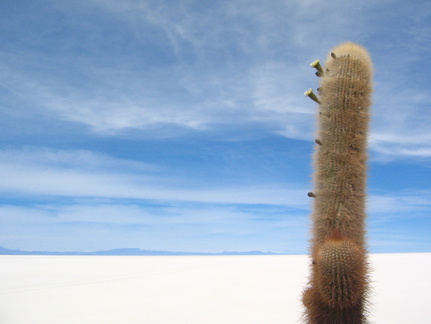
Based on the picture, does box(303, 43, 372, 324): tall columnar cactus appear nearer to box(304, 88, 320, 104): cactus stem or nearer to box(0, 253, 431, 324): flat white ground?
box(304, 88, 320, 104): cactus stem

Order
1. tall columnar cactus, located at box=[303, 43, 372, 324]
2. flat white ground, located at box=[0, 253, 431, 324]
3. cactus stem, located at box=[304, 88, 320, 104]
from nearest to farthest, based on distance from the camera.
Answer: tall columnar cactus, located at box=[303, 43, 372, 324] → cactus stem, located at box=[304, 88, 320, 104] → flat white ground, located at box=[0, 253, 431, 324]

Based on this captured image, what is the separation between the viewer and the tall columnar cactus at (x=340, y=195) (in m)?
5.03

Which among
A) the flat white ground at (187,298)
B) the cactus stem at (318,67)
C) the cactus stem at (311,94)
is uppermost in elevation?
the cactus stem at (318,67)

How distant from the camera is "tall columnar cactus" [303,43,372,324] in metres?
5.03

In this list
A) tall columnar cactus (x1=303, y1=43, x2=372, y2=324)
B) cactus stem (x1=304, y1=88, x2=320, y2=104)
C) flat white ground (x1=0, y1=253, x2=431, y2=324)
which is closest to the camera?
tall columnar cactus (x1=303, y1=43, x2=372, y2=324)

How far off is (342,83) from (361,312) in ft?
9.72

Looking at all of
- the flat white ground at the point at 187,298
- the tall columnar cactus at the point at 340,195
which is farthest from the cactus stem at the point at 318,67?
the flat white ground at the point at 187,298

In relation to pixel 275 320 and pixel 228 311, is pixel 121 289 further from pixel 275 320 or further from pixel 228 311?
pixel 275 320

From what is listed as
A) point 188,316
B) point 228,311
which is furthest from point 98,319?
point 228,311

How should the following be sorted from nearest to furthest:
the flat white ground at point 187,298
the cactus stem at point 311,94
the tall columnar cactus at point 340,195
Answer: the tall columnar cactus at point 340,195 → the cactus stem at point 311,94 → the flat white ground at point 187,298

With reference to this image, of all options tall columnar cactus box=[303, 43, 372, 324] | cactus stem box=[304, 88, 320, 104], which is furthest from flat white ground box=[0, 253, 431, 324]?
A: cactus stem box=[304, 88, 320, 104]

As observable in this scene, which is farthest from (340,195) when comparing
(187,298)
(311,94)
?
(187,298)

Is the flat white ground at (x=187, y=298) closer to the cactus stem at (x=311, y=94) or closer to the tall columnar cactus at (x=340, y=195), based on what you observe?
the tall columnar cactus at (x=340, y=195)

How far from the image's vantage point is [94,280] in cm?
1559
